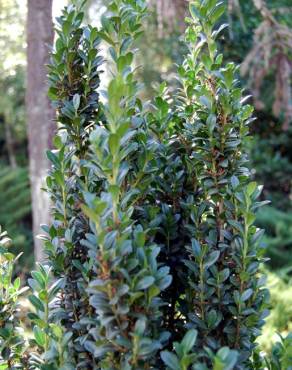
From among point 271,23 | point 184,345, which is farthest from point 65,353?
point 271,23

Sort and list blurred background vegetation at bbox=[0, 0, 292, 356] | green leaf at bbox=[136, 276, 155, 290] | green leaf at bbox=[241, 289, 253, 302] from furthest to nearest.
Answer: blurred background vegetation at bbox=[0, 0, 292, 356] → green leaf at bbox=[241, 289, 253, 302] → green leaf at bbox=[136, 276, 155, 290]

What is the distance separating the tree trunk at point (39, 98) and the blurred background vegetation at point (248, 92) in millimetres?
852

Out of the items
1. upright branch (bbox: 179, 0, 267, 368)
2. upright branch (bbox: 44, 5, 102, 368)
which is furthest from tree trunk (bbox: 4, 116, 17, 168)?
upright branch (bbox: 179, 0, 267, 368)

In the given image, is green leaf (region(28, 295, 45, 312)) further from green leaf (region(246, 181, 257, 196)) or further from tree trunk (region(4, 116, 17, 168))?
tree trunk (region(4, 116, 17, 168))

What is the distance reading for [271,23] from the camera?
3.96 metres

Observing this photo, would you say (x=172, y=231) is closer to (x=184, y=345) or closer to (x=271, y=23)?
(x=184, y=345)

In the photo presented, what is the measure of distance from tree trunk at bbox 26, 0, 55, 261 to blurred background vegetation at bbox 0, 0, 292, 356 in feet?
2.80

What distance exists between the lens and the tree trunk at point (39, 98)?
3.64m

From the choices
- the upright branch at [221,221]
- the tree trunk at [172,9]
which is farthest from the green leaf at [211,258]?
the tree trunk at [172,9]

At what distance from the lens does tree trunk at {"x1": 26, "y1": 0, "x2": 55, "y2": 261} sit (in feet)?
11.9

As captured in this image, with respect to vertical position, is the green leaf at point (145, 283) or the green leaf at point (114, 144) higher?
the green leaf at point (114, 144)

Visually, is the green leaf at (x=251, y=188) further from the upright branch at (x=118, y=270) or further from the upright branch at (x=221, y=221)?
the upright branch at (x=118, y=270)

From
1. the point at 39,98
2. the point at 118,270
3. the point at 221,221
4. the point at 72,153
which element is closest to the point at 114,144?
the point at 118,270

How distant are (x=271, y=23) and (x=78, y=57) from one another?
285cm
